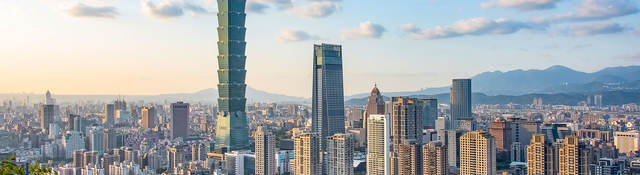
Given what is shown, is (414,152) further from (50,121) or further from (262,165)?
(50,121)

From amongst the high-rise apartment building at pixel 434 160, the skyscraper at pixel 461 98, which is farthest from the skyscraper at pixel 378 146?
the skyscraper at pixel 461 98

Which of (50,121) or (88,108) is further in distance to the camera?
(88,108)

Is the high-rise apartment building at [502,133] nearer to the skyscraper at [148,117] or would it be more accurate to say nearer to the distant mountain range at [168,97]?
the distant mountain range at [168,97]

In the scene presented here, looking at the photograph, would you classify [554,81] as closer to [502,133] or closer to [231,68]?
[502,133]

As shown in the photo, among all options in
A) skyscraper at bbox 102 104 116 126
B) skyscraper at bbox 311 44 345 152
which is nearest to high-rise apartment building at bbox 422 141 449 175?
skyscraper at bbox 311 44 345 152

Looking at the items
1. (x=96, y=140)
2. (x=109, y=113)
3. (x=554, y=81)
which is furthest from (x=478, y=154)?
(x=554, y=81)

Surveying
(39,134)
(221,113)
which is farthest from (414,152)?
(39,134)

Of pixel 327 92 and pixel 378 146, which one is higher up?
pixel 327 92
